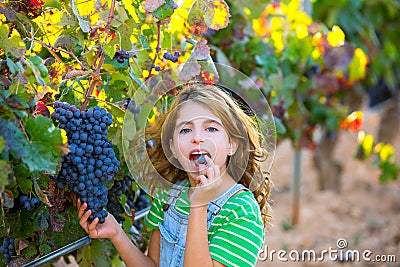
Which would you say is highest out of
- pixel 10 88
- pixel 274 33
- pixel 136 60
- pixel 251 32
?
pixel 10 88

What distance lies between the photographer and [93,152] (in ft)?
4.60

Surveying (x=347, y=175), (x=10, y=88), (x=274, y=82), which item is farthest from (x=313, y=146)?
(x=10, y=88)

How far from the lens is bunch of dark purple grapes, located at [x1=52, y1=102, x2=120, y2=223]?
54.5 inches

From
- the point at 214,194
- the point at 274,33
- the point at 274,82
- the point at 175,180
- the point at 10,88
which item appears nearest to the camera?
the point at 10,88

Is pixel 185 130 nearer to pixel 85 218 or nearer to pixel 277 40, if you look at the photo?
pixel 85 218

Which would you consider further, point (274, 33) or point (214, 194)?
point (274, 33)

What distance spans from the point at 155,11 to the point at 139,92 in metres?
0.18

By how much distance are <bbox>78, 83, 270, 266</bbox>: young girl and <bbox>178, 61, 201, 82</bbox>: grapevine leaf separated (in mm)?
30

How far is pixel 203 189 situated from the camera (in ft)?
4.78

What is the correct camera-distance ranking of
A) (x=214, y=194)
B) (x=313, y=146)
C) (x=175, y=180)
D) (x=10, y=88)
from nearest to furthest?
(x=10, y=88) < (x=214, y=194) < (x=175, y=180) < (x=313, y=146)

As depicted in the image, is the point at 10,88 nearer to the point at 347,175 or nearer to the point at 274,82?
the point at 274,82

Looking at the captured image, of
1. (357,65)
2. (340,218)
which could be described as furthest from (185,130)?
(340,218)

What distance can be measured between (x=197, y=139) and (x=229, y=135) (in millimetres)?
115

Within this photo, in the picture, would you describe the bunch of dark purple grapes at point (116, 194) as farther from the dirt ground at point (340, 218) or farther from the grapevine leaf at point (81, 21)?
the dirt ground at point (340, 218)
